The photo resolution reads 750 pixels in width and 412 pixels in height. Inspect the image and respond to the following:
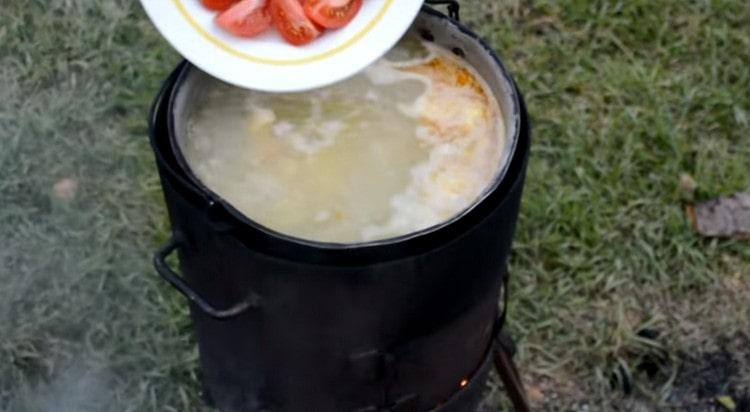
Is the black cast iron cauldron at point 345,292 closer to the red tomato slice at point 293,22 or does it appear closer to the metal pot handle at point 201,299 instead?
the metal pot handle at point 201,299

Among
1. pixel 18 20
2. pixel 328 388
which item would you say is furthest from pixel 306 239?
pixel 18 20

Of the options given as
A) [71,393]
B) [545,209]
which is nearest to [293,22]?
[71,393]

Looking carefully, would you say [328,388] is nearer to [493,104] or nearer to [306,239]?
[306,239]

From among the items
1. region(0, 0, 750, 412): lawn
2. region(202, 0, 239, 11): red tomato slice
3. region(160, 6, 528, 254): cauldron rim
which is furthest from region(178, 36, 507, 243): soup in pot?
region(0, 0, 750, 412): lawn

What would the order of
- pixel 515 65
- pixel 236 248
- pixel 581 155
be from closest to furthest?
pixel 236 248 < pixel 581 155 < pixel 515 65

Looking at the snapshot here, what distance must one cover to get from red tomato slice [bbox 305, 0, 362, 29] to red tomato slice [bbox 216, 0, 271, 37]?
9 centimetres

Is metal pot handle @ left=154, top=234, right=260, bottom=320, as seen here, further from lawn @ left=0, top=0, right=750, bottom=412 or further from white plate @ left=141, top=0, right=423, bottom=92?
lawn @ left=0, top=0, right=750, bottom=412

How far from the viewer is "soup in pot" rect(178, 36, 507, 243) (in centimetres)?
220

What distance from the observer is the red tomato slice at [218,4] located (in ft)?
7.10

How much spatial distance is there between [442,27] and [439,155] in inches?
11.5

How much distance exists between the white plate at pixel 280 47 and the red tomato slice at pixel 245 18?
18 millimetres

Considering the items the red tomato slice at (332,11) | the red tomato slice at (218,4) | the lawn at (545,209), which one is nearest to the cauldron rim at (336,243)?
the red tomato slice at (218,4)

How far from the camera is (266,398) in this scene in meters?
2.42

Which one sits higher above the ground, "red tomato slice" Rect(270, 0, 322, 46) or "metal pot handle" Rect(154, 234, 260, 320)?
"red tomato slice" Rect(270, 0, 322, 46)
